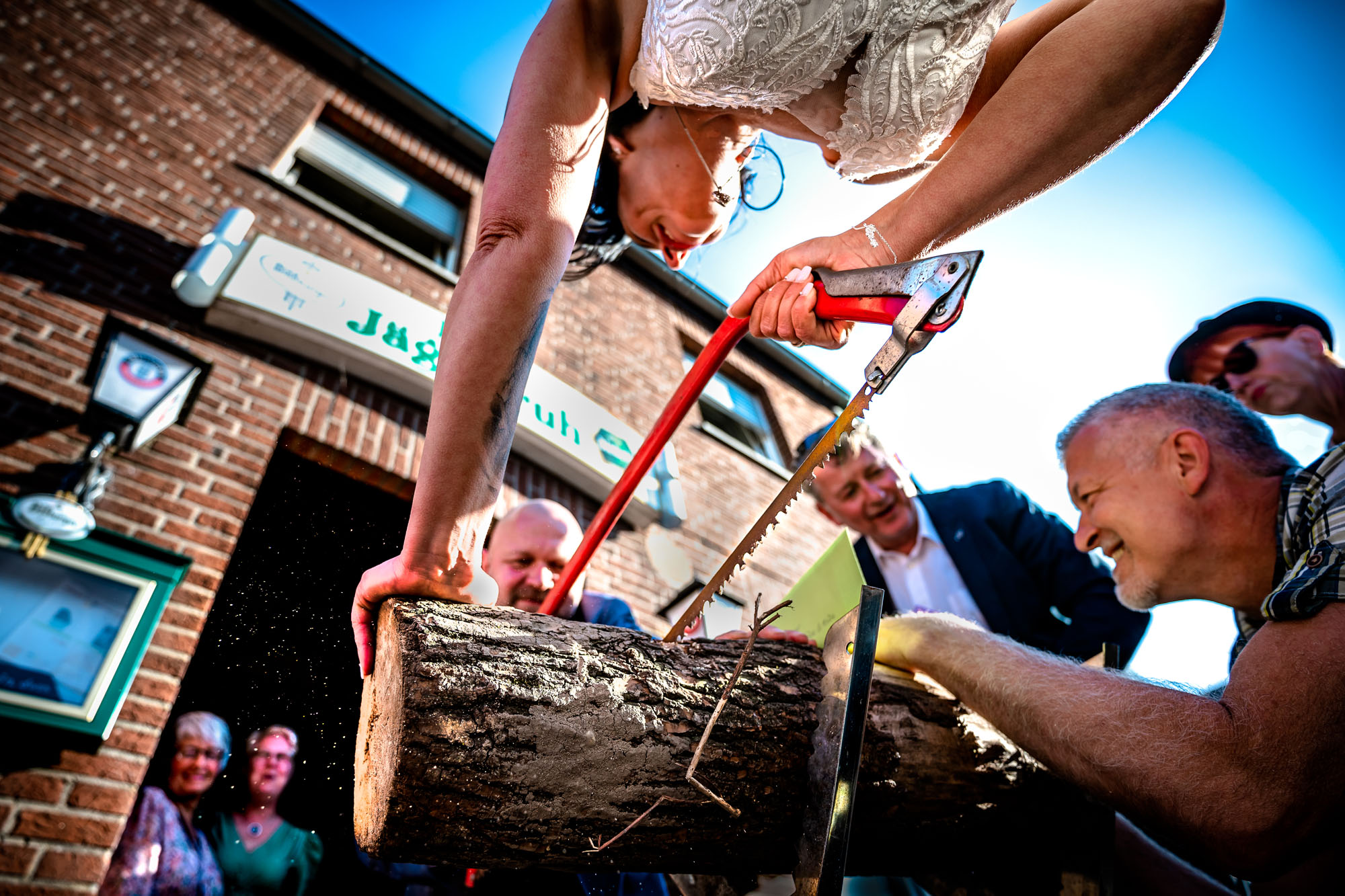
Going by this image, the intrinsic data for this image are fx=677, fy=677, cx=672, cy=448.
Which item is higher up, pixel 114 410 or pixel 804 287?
pixel 114 410

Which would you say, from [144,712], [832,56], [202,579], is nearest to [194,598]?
[202,579]

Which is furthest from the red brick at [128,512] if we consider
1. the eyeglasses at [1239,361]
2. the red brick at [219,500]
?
the eyeglasses at [1239,361]

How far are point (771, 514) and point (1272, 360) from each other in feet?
8.89

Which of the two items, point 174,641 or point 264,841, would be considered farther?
point 264,841

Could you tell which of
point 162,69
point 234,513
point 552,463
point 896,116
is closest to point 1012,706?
point 896,116

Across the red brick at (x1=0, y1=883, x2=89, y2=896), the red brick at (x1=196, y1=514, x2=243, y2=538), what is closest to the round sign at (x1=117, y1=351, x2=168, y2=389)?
the red brick at (x1=196, y1=514, x2=243, y2=538)

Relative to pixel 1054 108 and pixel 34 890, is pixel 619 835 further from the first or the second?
pixel 34 890

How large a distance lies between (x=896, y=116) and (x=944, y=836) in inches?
56.1

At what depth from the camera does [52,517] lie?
250 cm

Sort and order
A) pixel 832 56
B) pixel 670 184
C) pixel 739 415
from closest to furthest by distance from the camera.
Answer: pixel 832 56
pixel 670 184
pixel 739 415

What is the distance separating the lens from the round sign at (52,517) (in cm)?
247

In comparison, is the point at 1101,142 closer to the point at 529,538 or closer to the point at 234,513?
the point at 529,538

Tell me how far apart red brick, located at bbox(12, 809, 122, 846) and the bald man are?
1.51 meters

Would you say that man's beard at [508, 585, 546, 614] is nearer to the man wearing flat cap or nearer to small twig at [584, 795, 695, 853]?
small twig at [584, 795, 695, 853]
